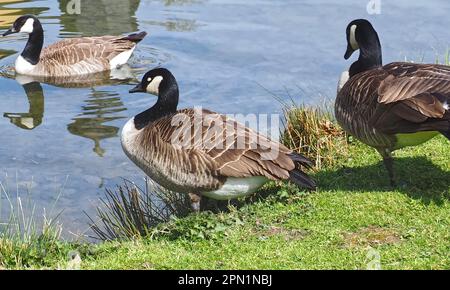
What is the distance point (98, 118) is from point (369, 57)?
5.35 meters

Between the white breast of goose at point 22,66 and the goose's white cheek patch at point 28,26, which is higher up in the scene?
the goose's white cheek patch at point 28,26

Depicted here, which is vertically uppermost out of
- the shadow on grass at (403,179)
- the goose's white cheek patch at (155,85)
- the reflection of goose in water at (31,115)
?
the goose's white cheek patch at (155,85)

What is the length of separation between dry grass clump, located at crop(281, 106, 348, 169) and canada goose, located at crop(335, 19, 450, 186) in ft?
2.47

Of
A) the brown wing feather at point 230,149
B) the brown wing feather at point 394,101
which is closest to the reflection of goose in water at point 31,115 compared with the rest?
the brown wing feather at point 230,149

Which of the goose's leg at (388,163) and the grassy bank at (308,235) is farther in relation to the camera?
the goose's leg at (388,163)

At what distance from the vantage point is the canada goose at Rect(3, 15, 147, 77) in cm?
1677

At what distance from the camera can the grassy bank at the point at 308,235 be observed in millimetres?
7527

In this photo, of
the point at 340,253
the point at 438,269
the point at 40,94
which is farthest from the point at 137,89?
the point at 40,94

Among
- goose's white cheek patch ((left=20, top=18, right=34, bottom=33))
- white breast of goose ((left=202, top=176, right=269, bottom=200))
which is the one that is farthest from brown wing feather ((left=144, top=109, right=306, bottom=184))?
goose's white cheek patch ((left=20, top=18, right=34, bottom=33))

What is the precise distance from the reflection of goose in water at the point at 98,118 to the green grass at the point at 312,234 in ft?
13.2

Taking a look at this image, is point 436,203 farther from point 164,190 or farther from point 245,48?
point 245,48

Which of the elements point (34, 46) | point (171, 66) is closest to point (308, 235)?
point (171, 66)

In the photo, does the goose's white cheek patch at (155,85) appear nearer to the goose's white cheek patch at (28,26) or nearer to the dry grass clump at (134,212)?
the dry grass clump at (134,212)

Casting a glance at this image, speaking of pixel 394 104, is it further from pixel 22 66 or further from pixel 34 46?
pixel 34 46
